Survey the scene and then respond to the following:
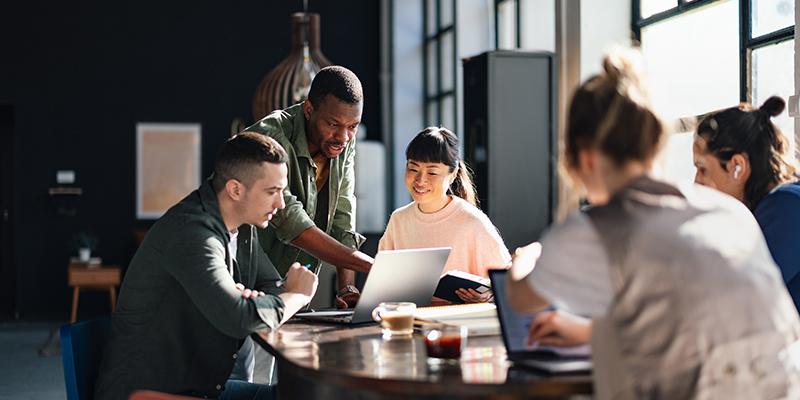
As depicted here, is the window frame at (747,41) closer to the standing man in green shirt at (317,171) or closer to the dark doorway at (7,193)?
the standing man in green shirt at (317,171)

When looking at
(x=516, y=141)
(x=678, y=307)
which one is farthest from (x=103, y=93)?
(x=678, y=307)

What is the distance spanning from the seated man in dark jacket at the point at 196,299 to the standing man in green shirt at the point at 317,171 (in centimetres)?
48

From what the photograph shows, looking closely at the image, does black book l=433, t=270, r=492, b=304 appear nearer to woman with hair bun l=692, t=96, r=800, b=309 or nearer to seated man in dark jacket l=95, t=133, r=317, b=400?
seated man in dark jacket l=95, t=133, r=317, b=400

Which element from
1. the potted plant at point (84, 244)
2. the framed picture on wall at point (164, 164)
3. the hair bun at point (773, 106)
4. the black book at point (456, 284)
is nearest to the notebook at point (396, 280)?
the black book at point (456, 284)

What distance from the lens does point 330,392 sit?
4.50 feet

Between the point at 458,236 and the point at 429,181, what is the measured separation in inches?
10.1

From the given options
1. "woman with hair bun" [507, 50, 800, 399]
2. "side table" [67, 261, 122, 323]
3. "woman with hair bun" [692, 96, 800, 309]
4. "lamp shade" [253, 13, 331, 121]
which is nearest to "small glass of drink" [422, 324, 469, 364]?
"woman with hair bun" [507, 50, 800, 399]

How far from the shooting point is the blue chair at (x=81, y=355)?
1.79 meters

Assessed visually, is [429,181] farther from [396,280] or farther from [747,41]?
[747,41]

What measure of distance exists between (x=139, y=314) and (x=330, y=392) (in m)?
0.73

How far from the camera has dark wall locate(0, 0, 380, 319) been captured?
801 cm

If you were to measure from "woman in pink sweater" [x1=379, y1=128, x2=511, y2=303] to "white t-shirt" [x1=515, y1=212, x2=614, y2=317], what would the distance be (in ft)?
5.09

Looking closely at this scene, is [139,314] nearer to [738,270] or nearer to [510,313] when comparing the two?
[510,313]

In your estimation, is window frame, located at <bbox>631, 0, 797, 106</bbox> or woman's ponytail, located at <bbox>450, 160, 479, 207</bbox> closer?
woman's ponytail, located at <bbox>450, 160, 479, 207</bbox>
